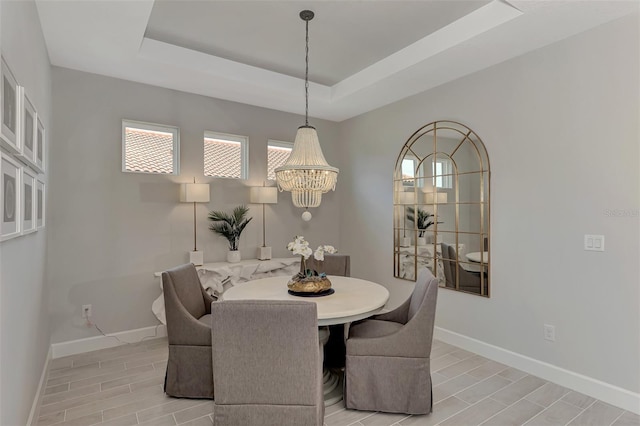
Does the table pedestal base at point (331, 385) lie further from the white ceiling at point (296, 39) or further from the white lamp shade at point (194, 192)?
the white ceiling at point (296, 39)

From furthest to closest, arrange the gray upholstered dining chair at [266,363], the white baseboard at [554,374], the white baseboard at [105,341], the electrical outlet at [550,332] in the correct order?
the white baseboard at [105,341] < the electrical outlet at [550,332] < the white baseboard at [554,374] < the gray upholstered dining chair at [266,363]

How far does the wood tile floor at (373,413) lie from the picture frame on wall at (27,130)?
5.58 ft

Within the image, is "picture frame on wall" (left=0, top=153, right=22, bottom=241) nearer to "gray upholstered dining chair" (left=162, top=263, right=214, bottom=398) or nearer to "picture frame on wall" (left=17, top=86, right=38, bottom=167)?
"picture frame on wall" (left=17, top=86, right=38, bottom=167)

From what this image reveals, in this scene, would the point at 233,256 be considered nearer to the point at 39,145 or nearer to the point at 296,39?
the point at 39,145

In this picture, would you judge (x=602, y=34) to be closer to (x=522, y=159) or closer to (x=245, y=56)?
Result: (x=522, y=159)

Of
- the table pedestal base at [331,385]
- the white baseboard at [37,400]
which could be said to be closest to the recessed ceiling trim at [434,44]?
the table pedestal base at [331,385]

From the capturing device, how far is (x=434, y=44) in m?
3.12

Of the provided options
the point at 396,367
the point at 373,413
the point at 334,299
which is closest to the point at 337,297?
the point at 334,299

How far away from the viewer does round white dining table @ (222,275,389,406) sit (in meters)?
2.27

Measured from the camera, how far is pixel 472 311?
3.52m

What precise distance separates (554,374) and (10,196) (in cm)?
372

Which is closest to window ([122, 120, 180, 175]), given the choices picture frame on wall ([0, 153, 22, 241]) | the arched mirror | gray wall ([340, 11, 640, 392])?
picture frame on wall ([0, 153, 22, 241])

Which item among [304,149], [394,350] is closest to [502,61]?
[304,149]

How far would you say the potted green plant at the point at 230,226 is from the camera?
165 inches
